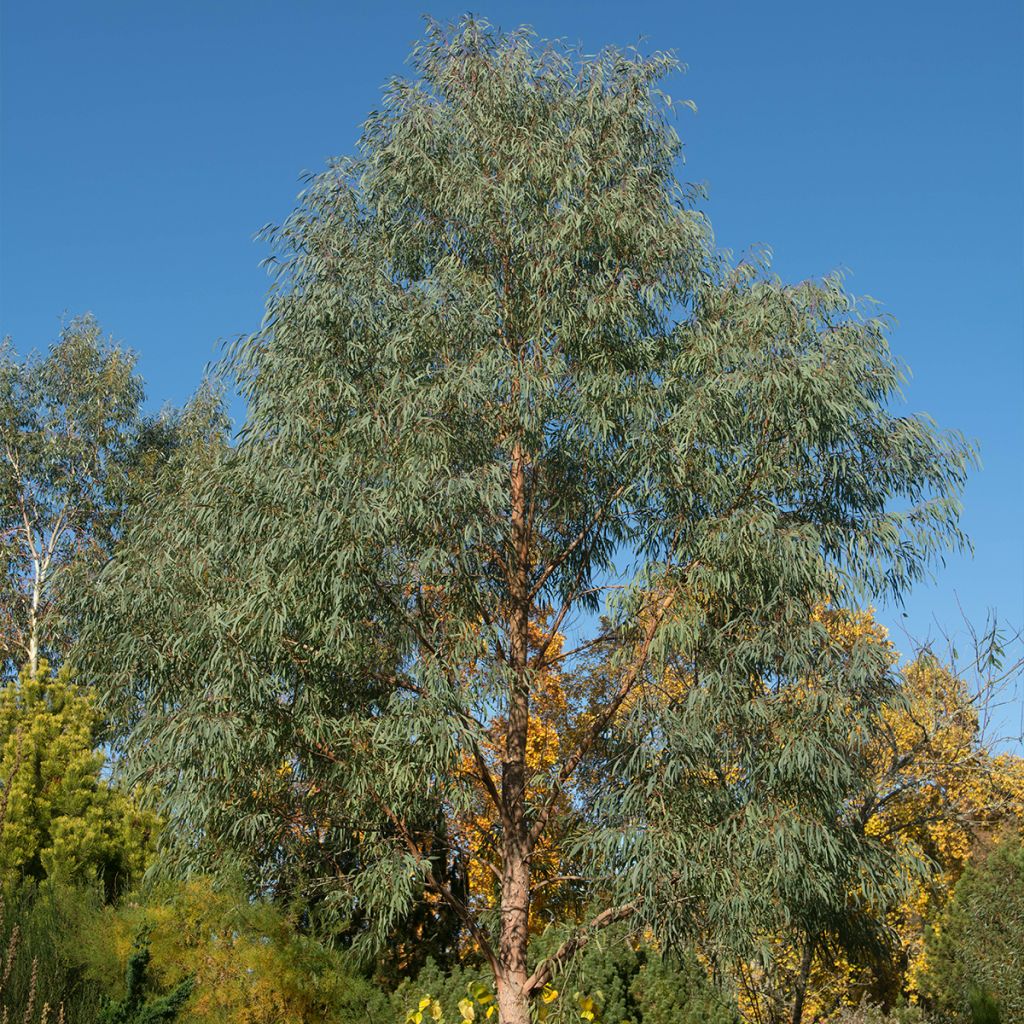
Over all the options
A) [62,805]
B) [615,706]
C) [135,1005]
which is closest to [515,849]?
[615,706]

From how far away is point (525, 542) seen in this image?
996cm

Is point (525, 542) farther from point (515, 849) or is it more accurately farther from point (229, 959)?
point (229, 959)

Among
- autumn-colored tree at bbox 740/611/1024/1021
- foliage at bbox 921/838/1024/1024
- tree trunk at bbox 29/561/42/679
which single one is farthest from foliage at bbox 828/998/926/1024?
tree trunk at bbox 29/561/42/679

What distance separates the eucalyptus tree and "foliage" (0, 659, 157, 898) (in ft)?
12.3

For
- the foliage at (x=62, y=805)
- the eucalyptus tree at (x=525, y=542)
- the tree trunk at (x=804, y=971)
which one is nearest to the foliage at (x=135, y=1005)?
the eucalyptus tree at (x=525, y=542)

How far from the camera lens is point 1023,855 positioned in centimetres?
1291

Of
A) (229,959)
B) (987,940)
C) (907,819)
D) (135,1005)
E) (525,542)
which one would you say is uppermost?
(525,542)

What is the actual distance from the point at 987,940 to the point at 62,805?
455 inches

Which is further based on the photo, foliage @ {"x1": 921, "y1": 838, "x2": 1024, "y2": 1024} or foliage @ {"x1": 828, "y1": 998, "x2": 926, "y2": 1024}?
Answer: foliage @ {"x1": 828, "y1": 998, "x2": 926, "y2": 1024}

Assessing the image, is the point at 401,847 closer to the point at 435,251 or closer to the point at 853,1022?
the point at 435,251

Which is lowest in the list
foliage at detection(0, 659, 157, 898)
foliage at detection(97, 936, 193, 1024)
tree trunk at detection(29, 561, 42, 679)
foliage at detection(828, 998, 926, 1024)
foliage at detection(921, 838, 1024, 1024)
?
foliage at detection(97, 936, 193, 1024)

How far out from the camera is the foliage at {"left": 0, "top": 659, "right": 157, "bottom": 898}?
1350 centimetres

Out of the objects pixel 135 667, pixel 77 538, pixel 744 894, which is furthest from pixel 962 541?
pixel 77 538

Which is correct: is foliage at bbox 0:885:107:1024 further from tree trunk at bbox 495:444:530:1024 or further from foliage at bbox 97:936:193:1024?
tree trunk at bbox 495:444:530:1024
